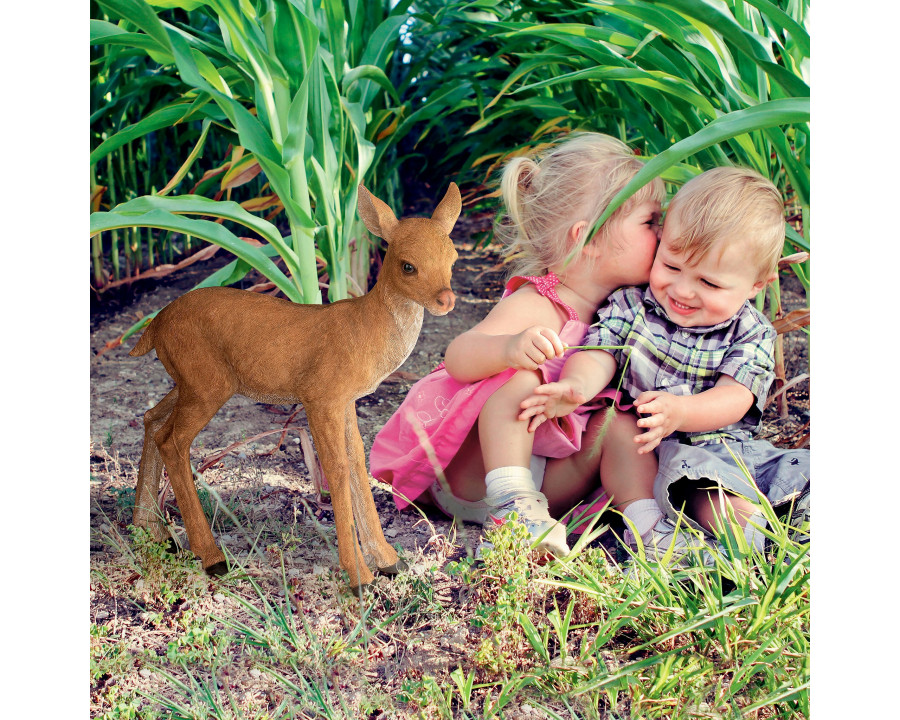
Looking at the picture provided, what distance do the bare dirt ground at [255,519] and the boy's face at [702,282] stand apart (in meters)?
0.35

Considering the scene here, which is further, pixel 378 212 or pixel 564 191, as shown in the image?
pixel 564 191

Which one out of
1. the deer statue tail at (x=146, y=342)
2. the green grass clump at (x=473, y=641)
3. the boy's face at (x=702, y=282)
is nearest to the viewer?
the green grass clump at (x=473, y=641)

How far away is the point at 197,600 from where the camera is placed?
82cm

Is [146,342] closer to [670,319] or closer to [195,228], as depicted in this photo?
[195,228]

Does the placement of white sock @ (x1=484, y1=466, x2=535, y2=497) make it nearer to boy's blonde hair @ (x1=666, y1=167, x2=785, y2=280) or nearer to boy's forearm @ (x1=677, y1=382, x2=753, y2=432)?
boy's forearm @ (x1=677, y1=382, x2=753, y2=432)

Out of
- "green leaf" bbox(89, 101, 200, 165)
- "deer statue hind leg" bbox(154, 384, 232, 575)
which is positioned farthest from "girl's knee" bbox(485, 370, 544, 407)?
"green leaf" bbox(89, 101, 200, 165)

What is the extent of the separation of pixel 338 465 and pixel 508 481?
0.24 metres

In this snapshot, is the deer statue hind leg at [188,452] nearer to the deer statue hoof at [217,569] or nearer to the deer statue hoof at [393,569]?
the deer statue hoof at [217,569]

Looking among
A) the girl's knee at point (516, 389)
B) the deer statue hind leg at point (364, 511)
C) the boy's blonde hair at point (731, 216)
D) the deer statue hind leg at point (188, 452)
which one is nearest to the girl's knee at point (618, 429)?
the girl's knee at point (516, 389)

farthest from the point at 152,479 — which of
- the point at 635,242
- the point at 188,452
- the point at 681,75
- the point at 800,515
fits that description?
the point at 681,75

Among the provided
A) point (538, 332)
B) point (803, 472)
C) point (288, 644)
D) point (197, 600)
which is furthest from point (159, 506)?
point (803, 472)

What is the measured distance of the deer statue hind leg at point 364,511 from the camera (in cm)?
79

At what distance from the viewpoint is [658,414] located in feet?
2.89

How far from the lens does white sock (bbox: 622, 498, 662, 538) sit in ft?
3.11
